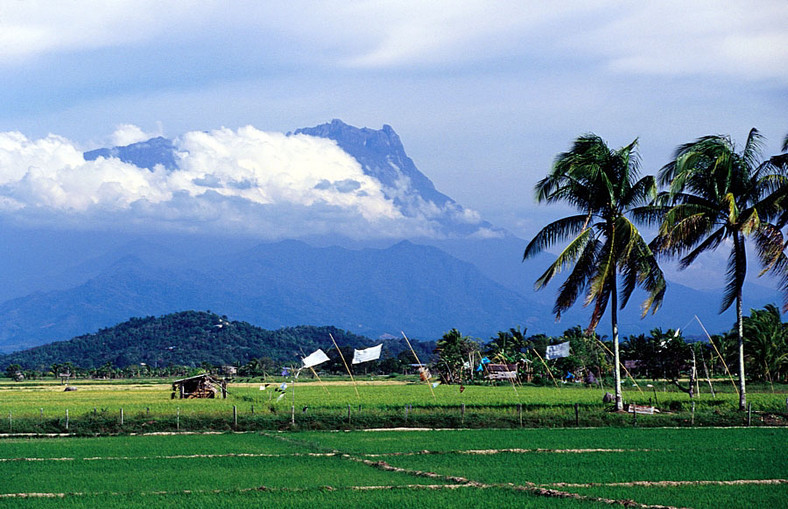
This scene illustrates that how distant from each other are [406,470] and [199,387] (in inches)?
1481

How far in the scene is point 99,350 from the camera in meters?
191

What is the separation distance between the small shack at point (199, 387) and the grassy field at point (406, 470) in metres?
24.2

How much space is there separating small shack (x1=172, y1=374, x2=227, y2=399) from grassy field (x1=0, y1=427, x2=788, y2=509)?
2424 centimetres

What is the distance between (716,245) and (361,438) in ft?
54.7

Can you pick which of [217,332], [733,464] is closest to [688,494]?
[733,464]

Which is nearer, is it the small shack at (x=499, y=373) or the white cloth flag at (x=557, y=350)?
the white cloth flag at (x=557, y=350)

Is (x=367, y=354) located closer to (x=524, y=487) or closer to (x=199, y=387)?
(x=199, y=387)

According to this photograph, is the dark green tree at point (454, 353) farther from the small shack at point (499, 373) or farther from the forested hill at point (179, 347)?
the forested hill at point (179, 347)

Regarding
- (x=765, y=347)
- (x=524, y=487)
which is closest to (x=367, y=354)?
(x=524, y=487)

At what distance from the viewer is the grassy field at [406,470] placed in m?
18.5

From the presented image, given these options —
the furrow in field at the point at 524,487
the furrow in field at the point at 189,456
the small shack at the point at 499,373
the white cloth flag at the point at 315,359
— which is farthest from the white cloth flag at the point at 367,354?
the small shack at the point at 499,373

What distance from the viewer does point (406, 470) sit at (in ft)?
74.5

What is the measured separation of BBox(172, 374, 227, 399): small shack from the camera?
186ft

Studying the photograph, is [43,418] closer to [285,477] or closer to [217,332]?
[285,477]
